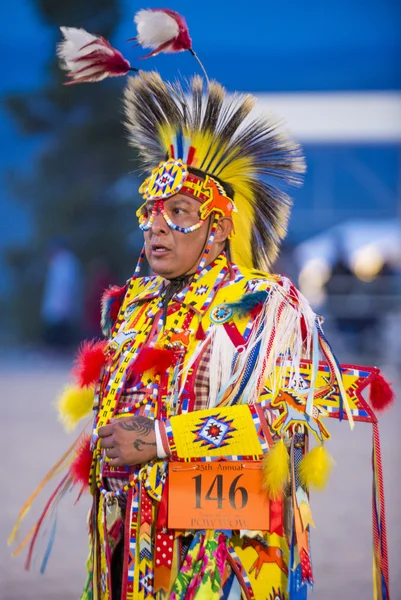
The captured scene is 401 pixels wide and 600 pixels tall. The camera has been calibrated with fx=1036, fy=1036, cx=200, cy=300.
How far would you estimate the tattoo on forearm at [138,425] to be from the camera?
10.8 ft

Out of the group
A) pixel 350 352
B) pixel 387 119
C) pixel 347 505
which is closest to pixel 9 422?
pixel 347 505

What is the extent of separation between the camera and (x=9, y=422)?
1081 cm

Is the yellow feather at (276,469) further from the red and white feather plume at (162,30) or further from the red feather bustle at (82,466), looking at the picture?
the red and white feather plume at (162,30)

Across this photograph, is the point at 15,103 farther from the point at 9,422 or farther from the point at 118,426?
the point at 118,426

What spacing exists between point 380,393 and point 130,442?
867 mm

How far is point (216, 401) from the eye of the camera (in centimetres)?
338

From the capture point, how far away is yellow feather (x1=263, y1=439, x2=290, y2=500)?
3.31 metres

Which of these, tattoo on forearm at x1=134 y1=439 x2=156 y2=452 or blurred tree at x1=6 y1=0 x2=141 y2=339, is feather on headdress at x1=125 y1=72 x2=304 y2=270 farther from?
blurred tree at x1=6 y1=0 x2=141 y2=339

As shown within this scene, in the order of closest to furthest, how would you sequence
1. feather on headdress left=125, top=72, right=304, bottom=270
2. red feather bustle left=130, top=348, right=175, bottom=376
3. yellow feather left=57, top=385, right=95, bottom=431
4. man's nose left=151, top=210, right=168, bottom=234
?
red feather bustle left=130, top=348, right=175, bottom=376, man's nose left=151, top=210, right=168, bottom=234, feather on headdress left=125, top=72, right=304, bottom=270, yellow feather left=57, top=385, right=95, bottom=431

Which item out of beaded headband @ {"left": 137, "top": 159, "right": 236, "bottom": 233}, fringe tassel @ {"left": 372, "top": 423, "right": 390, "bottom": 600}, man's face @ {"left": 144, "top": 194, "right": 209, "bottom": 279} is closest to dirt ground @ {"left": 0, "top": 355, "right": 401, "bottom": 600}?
fringe tassel @ {"left": 372, "top": 423, "right": 390, "bottom": 600}

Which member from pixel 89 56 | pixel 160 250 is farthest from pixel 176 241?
pixel 89 56

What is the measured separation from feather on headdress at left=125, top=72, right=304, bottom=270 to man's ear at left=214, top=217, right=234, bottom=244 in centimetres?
9

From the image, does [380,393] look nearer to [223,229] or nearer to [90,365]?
[223,229]

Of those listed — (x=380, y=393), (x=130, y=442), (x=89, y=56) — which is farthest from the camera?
(x=89, y=56)
